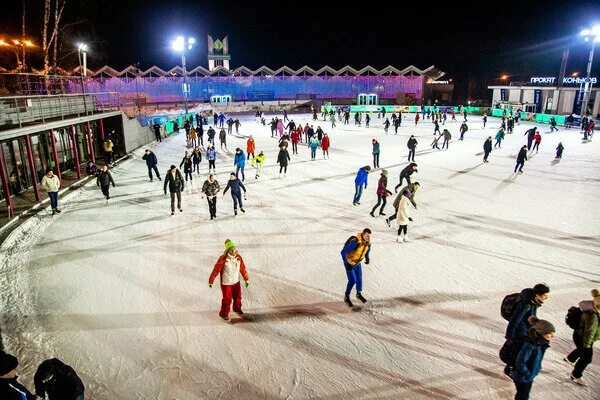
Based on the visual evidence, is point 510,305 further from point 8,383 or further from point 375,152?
point 375,152

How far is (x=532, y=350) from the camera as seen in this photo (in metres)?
3.55

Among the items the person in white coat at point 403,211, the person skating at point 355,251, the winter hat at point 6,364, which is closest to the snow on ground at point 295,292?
the person in white coat at point 403,211

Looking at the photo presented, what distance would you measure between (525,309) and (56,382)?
4.55 metres

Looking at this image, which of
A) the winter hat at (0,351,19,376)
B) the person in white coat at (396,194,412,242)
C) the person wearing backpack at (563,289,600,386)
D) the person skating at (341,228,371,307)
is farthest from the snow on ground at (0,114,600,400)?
the winter hat at (0,351,19,376)

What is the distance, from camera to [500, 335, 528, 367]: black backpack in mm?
3637

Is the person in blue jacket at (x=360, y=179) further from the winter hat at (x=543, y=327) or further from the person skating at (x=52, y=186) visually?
the person skating at (x=52, y=186)

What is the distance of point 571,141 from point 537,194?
16.0m

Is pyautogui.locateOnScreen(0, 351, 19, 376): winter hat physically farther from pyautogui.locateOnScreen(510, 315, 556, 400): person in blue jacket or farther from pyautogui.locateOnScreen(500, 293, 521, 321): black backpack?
pyautogui.locateOnScreen(500, 293, 521, 321): black backpack

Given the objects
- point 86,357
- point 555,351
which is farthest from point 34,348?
point 555,351

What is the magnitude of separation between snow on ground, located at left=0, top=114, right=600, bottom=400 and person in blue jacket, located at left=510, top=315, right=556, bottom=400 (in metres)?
0.84

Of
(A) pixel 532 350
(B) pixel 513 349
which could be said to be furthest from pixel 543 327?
(B) pixel 513 349

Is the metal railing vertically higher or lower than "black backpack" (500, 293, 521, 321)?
higher

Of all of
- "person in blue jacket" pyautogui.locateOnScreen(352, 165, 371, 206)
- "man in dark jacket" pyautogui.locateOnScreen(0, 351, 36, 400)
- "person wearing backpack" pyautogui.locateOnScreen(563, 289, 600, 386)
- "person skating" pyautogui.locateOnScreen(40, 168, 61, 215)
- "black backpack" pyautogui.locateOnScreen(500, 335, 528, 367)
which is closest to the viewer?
"man in dark jacket" pyautogui.locateOnScreen(0, 351, 36, 400)

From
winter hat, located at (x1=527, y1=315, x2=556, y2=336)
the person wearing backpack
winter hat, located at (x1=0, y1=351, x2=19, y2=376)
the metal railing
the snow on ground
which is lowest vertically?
the snow on ground
